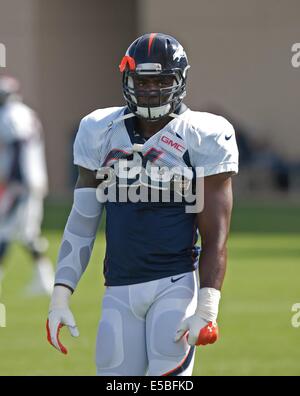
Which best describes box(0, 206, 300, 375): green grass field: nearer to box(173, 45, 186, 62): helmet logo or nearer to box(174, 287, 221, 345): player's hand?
box(174, 287, 221, 345): player's hand

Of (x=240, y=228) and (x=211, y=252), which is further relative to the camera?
(x=240, y=228)

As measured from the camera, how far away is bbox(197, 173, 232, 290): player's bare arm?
468 cm

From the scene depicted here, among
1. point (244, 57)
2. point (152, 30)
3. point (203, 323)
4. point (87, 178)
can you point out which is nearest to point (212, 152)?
point (87, 178)

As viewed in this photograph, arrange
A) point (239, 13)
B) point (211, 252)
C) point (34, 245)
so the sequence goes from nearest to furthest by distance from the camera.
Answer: point (211, 252), point (34, 245), point (239, 13)

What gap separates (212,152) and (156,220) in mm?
369

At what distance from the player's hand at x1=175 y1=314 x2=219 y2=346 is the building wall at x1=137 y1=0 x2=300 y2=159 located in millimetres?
19828

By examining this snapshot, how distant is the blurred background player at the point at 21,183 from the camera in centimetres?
1164

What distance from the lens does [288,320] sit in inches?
398

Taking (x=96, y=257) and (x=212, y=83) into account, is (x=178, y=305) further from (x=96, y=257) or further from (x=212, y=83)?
(x=212, y=83)

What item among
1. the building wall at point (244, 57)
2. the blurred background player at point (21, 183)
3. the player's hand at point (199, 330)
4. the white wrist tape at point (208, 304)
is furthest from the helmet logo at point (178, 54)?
the building wall at point (244, 57)

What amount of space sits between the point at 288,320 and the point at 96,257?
551cm

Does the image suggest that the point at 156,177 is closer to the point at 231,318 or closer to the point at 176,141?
the point at 176,141

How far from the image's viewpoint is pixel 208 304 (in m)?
4.58
